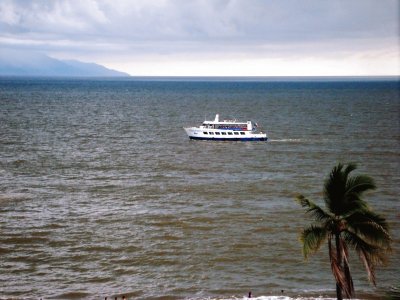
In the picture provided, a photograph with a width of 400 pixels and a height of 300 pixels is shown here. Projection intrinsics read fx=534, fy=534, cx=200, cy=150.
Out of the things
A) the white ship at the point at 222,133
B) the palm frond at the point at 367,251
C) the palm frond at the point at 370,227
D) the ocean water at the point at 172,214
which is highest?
the palm frond at the point at 370,227

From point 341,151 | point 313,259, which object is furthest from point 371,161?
point 313,259

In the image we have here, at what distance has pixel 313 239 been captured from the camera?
750 inches

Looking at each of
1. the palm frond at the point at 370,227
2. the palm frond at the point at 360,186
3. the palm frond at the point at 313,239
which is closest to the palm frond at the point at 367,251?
the palm frond at the point at 370,227

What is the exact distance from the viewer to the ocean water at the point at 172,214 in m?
35.1

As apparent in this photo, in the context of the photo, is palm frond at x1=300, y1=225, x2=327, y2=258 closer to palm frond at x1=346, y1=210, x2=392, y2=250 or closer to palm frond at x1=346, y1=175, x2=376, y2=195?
palm frond at x1=346, y1=210, x2=392, y2=250

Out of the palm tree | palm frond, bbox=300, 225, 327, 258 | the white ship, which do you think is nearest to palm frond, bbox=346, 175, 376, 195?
the palm tree

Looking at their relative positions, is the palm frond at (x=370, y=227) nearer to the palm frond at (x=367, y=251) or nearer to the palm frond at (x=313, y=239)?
the palm frond at (x=367, y=251)

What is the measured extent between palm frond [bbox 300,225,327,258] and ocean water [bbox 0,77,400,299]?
4367 mm

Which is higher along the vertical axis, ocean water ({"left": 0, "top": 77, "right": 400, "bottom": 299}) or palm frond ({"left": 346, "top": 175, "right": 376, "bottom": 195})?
palm frond ({"left": 346, "top": 175, "right": 376, "bottom": 195})

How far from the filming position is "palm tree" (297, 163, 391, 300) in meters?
18.6

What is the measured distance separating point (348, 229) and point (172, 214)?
1246 inches

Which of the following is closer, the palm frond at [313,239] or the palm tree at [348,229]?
the palm tree at [348,229]

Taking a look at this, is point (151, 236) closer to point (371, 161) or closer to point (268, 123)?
point (371, 161)

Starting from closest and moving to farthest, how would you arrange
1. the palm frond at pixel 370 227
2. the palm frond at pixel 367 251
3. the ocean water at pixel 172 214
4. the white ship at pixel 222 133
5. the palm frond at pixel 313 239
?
the palm frond at pixel 370 227
the palm frond at pixel 367 251
the palm frond at pixel 313 239
the ocean water at pixel 172 214
the white ship at pixel 222 133
